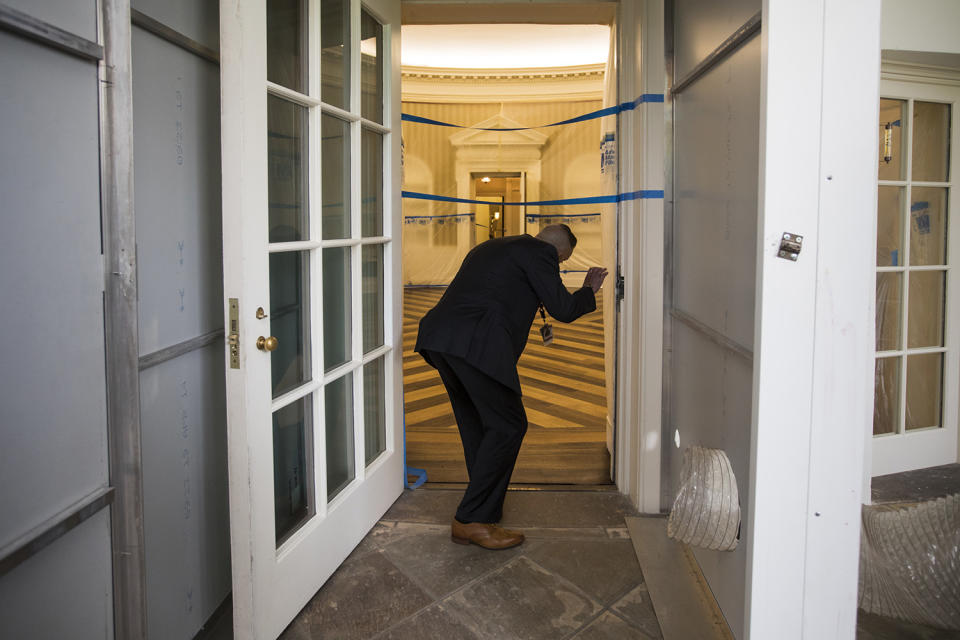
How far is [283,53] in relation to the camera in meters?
2.02

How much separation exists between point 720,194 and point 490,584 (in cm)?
156

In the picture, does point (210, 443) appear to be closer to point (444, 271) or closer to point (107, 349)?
point (107, 349)

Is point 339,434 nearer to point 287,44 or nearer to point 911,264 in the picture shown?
point 287,44

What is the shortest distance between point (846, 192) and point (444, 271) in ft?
36.7

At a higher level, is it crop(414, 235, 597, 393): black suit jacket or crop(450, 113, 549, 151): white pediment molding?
crop(450, 113, 549, 151): white pediment molding

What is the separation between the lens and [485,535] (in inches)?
103

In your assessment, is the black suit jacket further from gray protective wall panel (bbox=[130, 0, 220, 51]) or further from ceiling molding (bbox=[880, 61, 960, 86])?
ceiling molding (bbox=[880, 61, 960, 86])

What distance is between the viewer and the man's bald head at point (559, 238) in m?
2.77

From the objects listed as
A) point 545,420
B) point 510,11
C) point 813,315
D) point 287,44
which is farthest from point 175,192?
point 545,420

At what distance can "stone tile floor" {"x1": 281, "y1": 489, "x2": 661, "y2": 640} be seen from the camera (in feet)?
6.80

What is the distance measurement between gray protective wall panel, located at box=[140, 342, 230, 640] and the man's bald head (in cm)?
139

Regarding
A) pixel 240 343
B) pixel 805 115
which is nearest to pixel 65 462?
pixel 240 343

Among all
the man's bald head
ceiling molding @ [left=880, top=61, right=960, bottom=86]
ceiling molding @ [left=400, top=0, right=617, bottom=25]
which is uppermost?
ceiling molding @ [left=400, top=0, right=617, bottom=25]

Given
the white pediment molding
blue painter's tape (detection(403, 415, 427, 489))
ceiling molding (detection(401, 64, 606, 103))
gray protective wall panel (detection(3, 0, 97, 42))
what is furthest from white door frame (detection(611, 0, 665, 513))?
ceiling molding (detection(401, 64, 606, 103))
